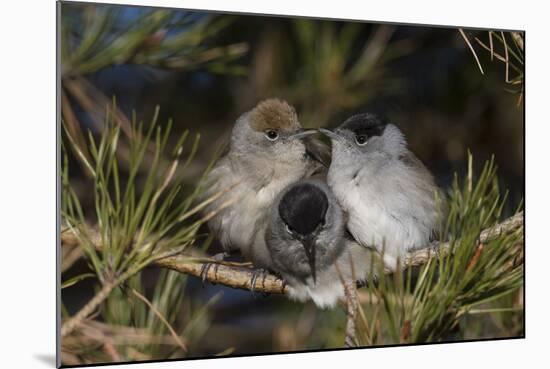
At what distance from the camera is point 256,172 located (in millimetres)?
2342

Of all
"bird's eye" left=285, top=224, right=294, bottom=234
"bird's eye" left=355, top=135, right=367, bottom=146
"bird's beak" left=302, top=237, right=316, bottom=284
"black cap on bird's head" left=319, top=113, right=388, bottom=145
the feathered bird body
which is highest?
"black cap on bird's head" left=319, top=113, right=388, bottom=145

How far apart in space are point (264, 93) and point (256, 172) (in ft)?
0.65

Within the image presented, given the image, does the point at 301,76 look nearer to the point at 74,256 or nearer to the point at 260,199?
the point at 260,199

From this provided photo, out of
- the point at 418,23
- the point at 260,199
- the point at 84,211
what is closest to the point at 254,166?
the point at 260,199

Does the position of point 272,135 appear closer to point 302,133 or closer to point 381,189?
point 302,133

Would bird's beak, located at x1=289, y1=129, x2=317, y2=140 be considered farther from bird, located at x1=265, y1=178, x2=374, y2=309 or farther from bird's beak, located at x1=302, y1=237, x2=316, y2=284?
bird's beak, located at x1=302, y1=237, x2=316, y2=284

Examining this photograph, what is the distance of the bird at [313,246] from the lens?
2336 millimetres

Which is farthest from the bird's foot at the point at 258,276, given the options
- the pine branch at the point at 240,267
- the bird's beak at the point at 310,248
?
the bird's beak at the point at 310,248

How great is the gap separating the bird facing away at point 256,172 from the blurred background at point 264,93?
35 mm

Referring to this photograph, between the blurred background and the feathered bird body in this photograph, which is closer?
the blurred background

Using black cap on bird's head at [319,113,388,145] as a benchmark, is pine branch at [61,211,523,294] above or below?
below

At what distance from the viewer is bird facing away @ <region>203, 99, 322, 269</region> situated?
2.32 metres

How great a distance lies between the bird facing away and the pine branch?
50 millimetres

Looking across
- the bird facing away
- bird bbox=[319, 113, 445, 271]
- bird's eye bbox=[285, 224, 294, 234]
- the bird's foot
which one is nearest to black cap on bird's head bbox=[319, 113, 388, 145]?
bird bbox=[319, 113, 445, 271]
